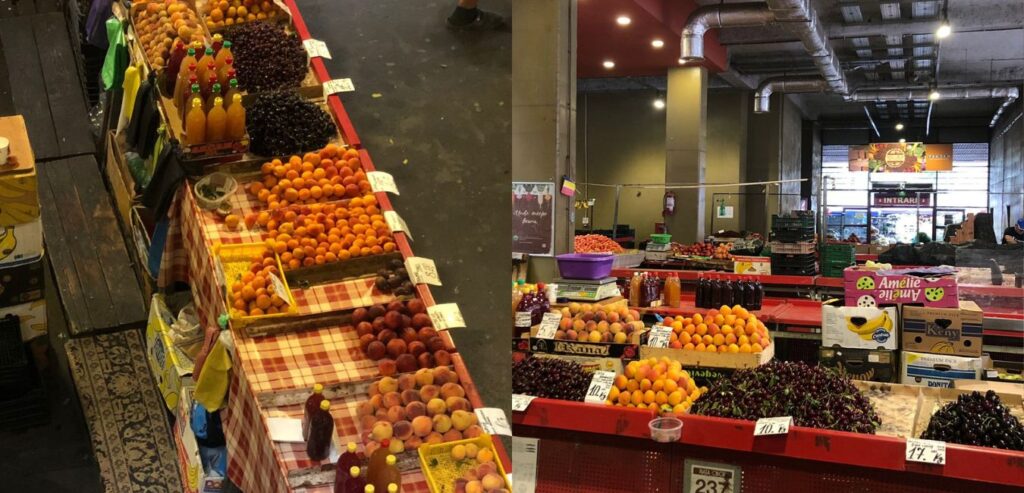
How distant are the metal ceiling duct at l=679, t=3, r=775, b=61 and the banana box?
7250 millimetres

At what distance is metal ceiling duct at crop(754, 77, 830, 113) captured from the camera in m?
17.0

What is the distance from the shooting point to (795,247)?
8297mm

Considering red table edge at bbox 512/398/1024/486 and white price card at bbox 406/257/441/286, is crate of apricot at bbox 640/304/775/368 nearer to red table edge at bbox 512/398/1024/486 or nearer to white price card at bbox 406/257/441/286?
red table edge at bbox 512/398/1024/486

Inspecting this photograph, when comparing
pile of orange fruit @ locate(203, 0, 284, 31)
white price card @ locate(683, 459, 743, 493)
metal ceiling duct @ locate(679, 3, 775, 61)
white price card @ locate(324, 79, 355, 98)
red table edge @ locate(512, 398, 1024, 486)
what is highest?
metal ceiling duct @ locate(679, 3, 775, 61)

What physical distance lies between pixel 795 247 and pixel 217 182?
6053mm

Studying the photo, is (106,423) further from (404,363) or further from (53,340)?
(404,363)

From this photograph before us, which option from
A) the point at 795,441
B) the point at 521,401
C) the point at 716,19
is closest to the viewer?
the point at 795,441

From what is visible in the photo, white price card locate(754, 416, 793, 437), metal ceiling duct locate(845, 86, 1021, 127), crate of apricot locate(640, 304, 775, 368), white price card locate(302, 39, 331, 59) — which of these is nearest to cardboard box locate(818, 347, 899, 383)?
crate of apricot locate(640, 304, 775, 368)

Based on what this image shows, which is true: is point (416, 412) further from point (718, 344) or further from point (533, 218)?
point (533, 218)

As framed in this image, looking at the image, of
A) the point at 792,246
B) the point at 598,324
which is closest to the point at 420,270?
the point at 598,324

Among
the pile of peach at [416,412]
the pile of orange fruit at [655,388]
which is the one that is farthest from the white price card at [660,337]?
the pile of peach at [416,412]

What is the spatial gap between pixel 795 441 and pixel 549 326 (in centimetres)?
157

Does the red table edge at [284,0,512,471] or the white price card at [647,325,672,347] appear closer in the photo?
the red table edge at [284,0,512,471]

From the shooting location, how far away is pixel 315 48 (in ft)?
15.9
